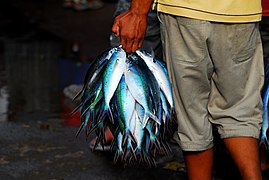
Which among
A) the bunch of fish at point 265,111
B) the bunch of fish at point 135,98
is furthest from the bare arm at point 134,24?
the bunch of fish at point 265,111

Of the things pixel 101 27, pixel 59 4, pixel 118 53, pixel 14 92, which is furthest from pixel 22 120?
pixel 59 4

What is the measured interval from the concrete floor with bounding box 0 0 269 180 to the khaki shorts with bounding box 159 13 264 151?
0.65 m

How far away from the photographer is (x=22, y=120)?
19.5ft

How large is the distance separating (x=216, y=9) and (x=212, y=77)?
0.37m

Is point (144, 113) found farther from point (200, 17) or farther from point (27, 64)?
point (27, 64)

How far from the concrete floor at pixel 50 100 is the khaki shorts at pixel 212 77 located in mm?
652

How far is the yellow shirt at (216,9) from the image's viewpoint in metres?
3.33

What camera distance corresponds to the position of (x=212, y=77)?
353cm

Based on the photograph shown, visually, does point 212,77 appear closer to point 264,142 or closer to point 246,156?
point 246,156

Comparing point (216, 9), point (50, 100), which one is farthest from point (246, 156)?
point (50, 100)

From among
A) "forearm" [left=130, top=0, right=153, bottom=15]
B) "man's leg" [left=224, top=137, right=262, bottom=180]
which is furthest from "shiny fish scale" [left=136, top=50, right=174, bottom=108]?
"man's leg" [left=224, top=137, right=262, bottom=180]

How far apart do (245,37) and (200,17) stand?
248mm

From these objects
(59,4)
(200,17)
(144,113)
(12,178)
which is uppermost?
(200,17)

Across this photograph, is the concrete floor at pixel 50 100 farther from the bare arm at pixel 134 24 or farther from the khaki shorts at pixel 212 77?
the bare arm at pixel 134 24
